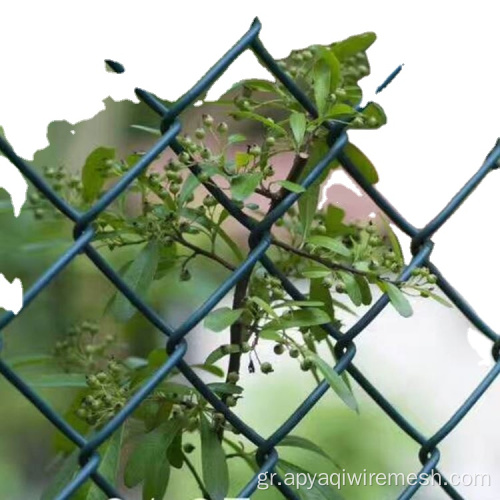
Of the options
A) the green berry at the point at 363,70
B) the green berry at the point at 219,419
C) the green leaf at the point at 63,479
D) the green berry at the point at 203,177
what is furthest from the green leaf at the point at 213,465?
the green berry at the point at 363,70

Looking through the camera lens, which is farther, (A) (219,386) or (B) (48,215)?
(B) (48,215)

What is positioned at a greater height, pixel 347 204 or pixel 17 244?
pixel 347 204

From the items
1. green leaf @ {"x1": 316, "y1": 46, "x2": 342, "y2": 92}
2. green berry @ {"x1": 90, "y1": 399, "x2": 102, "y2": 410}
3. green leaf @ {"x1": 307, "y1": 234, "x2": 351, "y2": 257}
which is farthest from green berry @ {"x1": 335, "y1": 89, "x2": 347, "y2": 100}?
green berry @ {"x1": 90, "y1": 399, "x2": 102, "y2": 410}

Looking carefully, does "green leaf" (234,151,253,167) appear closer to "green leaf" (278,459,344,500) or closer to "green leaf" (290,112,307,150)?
"green leaf" (290,112,307,150)

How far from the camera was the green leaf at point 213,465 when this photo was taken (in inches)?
39.1

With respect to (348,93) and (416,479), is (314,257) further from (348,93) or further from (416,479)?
(416,479)

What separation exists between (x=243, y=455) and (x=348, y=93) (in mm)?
347

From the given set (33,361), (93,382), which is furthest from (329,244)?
(33,361)

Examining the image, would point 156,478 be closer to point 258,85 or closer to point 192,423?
point 192,423

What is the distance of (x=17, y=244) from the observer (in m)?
1.32

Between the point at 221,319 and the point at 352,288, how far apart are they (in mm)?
133

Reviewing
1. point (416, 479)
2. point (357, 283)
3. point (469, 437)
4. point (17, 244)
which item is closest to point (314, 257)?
point (357, 283)

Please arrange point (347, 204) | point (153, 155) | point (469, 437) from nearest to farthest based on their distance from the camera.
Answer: point (153, 155) → point (347, 204) → point (469, 437)

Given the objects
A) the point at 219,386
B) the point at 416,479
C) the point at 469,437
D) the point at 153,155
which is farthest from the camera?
the point at 469,437
